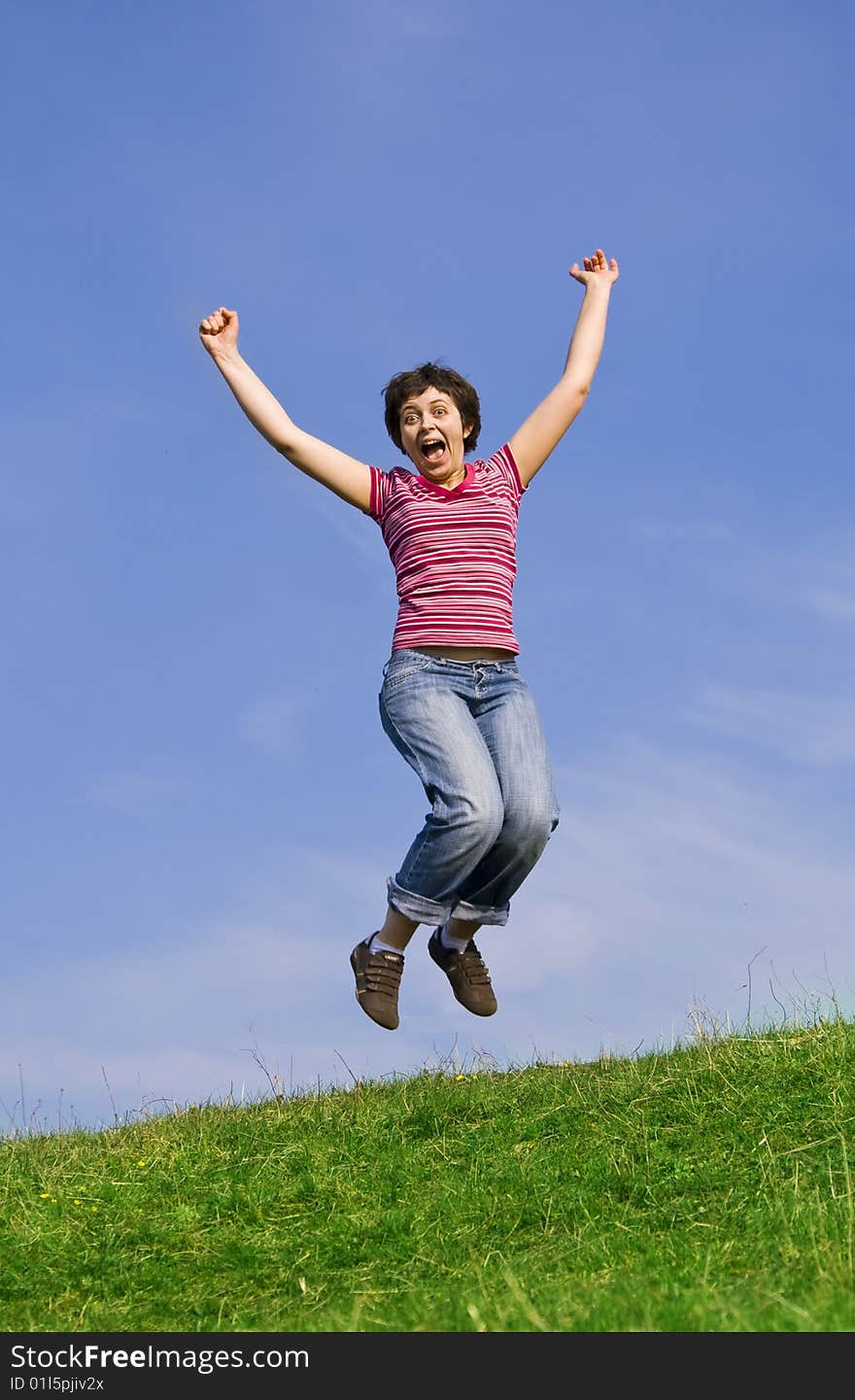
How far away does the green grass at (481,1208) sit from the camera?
509cm

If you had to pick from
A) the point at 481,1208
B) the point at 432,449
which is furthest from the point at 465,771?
the point at 481,1208

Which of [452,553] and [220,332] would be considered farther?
[220,332]

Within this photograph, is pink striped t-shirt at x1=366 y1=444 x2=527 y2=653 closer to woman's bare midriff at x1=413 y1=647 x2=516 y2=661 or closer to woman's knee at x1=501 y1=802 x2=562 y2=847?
woman's bare midriff at x1=413 y1=647 x2=516 y2=661

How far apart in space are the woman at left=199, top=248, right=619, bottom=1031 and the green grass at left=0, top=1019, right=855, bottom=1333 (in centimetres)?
99

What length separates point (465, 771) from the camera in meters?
7.45

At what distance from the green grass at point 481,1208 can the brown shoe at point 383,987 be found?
2.11 feet

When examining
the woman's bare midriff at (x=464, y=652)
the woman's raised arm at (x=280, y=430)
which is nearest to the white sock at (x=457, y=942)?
the woman's bare midriff at (x=464, y=652)

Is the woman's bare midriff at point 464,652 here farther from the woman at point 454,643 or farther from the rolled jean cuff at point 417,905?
the rolled jean cuff at point 417,905

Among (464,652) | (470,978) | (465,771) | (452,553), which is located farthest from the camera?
(470,978)

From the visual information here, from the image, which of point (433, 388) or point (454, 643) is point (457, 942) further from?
point (433, 388)

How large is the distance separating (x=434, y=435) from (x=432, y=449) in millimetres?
98

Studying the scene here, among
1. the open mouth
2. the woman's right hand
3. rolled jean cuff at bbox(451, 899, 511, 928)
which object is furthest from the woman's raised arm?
rolled jean cuff at bbox(451, 899, 511, 928)
